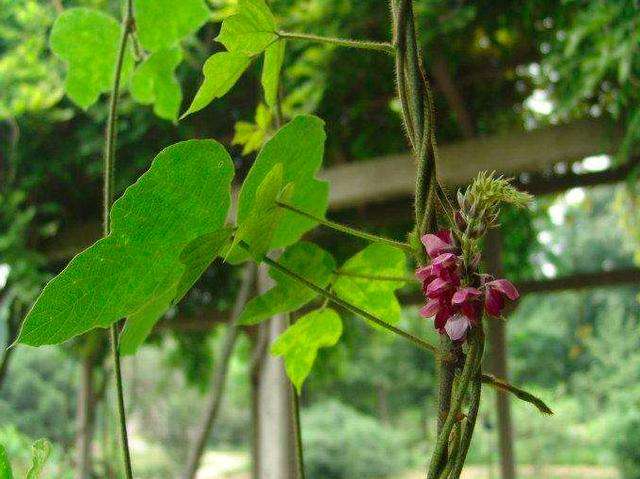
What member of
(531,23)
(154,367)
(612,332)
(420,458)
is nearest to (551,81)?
(531,23)

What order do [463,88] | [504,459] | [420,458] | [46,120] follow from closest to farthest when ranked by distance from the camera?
[463,88] < [46,120] < [504,459] < [420,458]

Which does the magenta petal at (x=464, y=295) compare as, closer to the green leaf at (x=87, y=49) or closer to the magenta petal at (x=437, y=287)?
the magenta petal at (x=437, y=287)

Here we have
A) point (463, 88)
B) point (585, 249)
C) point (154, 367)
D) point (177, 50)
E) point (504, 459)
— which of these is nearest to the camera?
point (177, 50)

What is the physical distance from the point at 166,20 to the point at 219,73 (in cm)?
12

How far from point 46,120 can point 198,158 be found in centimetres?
239

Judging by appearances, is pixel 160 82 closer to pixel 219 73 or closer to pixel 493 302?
pixel 219 73

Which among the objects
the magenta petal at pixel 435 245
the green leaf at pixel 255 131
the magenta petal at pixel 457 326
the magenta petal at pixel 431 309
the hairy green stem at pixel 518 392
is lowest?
the hairy green stem at pixel 518 392

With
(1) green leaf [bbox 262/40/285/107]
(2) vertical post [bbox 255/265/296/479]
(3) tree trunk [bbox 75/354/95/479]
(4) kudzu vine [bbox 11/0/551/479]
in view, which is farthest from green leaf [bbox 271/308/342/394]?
(3) tree trunk [bbox 75/354/95/479]

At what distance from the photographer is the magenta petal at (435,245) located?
19cm

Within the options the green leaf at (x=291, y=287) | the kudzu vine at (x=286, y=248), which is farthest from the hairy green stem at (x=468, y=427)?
the green leaf at (x=291, y=287)

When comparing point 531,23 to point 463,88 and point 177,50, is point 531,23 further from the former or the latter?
point 177,50

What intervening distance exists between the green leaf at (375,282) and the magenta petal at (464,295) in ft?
0.35

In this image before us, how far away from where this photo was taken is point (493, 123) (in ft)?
7.64

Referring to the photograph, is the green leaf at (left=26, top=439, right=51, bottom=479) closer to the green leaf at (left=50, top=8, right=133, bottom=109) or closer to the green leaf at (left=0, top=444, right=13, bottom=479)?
the green leaf at (left=0, top=444, right=13, bottom=479)
